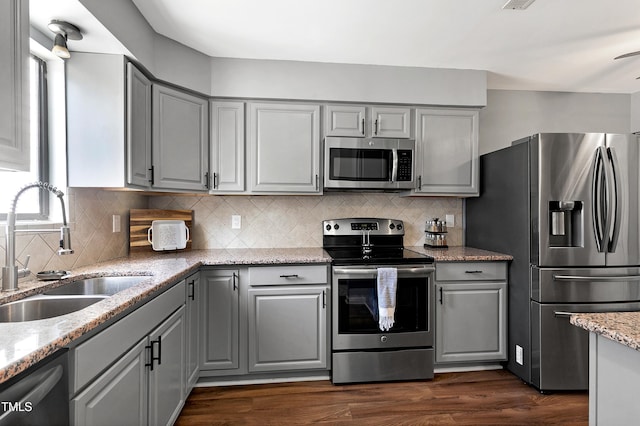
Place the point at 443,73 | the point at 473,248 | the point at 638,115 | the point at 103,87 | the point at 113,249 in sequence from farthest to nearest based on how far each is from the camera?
the point at 638,115, the point at 473,248, the point at 443,73, the point at 113,249, the point at 103,87

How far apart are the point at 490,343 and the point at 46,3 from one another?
339 cm

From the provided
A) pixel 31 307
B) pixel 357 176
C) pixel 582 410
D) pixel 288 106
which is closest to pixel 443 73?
pixel 357 176

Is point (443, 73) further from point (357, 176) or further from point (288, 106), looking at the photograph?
point (288, 106)

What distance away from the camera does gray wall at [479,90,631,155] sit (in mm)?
3160

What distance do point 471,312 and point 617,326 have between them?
163 cm

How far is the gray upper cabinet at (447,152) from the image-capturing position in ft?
9.04

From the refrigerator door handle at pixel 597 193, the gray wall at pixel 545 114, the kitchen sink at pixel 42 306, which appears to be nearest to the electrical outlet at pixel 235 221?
the kitchen sink at pixel 42 306

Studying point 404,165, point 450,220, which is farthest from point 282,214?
point 450,220

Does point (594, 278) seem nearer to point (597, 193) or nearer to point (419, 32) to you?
point (597, 193)

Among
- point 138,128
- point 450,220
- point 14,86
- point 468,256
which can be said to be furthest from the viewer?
point 450,220

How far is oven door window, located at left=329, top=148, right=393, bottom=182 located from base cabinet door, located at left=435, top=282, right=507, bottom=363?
98 cm

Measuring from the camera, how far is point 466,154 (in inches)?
110

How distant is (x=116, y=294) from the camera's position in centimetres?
136

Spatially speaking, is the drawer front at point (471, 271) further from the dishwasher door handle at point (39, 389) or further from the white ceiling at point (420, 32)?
the dishwasher door handle at point (39, 389)
